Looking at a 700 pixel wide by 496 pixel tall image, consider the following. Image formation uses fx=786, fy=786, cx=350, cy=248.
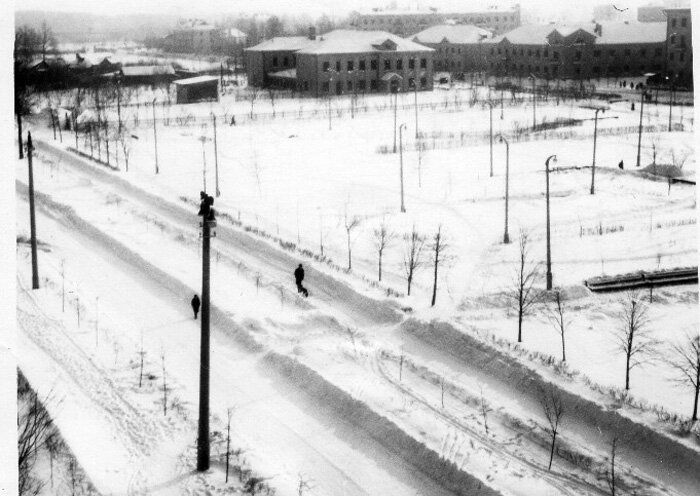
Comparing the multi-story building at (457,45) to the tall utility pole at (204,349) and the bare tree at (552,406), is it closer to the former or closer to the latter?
the bare tree at (552,406)

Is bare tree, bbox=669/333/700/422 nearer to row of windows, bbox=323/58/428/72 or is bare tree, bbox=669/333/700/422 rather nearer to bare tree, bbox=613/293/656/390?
bare tree, bbox=613/293/656/390

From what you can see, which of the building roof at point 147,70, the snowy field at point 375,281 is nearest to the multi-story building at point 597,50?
the snowy field at point 375,281

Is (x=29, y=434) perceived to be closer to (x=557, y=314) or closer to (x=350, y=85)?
(x=557, y=314)

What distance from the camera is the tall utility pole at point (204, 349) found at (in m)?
9.55

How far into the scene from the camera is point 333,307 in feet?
57.9

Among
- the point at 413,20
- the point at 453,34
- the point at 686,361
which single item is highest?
the point at 413,20

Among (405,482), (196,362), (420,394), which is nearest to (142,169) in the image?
(196,362)

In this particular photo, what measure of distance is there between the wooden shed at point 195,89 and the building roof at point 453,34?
3215cm

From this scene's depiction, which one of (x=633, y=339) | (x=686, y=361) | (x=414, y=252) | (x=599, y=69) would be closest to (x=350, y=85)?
(x=599, y=69)

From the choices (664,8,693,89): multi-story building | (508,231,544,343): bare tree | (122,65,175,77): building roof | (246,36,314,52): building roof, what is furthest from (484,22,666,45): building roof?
(508,231,544,343): bare tree

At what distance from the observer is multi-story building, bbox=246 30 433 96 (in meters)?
60.6

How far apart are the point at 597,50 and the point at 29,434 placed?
63530 mm

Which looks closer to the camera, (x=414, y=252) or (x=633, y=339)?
(x=633, y=339)

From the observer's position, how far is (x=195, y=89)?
54.9 meters
